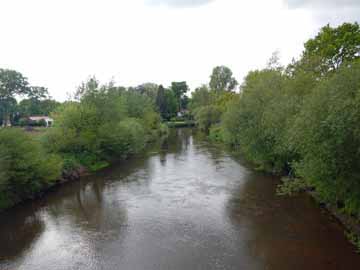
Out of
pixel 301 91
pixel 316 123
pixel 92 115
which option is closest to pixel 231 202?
pixel 316 123

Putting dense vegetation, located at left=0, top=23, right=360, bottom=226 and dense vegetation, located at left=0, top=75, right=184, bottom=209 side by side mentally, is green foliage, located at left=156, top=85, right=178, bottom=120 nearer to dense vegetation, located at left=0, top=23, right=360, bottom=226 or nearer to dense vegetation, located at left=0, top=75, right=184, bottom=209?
dense vegetation, located at left=0, top=75, right=184, bottom=209

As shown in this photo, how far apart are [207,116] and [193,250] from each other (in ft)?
156

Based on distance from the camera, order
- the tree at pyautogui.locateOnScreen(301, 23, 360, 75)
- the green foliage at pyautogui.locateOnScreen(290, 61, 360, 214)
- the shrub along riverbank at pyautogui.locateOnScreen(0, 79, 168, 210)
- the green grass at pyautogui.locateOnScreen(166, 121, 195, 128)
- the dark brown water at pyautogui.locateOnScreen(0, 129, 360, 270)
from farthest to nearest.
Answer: the green grass at pyautogui.locateOnScreen(166, 121, 195, 128)
the tree at pyautogui.locateOnScreen(301, 23, 360, 75)
the shrub along riverbank at pyautogui.locateOnScreen(0, 79, 168, 210)
the dark brown water at pyautogui.locateOnScreen(0, 129, 360, 270)
the green foliage at pyautogui.locateOnScreen(290, 61, 360, 214)

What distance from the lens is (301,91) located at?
1861 centimetres

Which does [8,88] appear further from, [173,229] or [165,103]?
[173,229]

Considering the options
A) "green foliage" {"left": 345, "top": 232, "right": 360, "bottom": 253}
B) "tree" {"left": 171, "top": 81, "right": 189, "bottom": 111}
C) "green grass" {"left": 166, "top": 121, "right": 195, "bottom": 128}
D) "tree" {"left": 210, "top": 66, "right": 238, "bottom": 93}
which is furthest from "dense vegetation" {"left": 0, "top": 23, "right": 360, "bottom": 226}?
"tree" {"left": 171, "top": 81, "right": 189, "bottom": 111}

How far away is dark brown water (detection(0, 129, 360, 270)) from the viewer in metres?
10.3

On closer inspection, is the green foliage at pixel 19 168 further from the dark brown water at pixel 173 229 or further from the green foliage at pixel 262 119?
the green foliage at pixel 262 119

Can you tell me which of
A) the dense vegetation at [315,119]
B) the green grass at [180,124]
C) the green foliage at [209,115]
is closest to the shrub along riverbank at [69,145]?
the dense vegetation at [315,119]

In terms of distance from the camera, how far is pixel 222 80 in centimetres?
6762

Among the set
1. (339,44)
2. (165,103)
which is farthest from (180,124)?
(339,44)

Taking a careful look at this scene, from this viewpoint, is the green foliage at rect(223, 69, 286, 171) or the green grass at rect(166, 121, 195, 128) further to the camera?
the green grass at rect(166, 121, 195, 128)

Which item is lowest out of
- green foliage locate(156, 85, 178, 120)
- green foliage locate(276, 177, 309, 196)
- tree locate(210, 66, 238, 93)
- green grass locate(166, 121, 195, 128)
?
green foliage locate(276, 177, 309, 196)

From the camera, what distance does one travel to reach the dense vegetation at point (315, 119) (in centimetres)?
924
